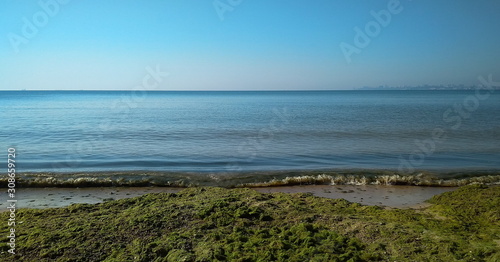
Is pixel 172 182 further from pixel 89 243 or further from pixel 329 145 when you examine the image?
pixel 329 145

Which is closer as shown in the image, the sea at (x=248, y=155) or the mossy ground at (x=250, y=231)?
the mossy ground at (x=250, y=231)

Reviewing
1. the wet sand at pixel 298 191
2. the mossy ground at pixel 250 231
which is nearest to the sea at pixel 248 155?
the wet sand at pixel 298 191

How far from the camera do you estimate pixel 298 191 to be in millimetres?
10211

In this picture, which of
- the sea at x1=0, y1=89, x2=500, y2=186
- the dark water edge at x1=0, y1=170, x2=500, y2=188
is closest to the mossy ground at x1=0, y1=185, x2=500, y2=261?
the dark water edge at x1=0, y1=170, x2=500, y2=188

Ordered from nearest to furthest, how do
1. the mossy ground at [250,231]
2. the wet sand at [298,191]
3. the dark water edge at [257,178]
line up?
the mossy ground at [250,231] < the wet sand at [298,191] < the dark water edge at [257,178]

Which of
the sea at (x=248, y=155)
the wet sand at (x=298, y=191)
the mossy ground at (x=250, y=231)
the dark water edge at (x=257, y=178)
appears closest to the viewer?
the mossy ground at (x=250, y=231)

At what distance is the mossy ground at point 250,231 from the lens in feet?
15.3

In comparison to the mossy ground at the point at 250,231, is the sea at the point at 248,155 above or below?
below

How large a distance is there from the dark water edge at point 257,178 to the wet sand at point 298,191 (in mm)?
473

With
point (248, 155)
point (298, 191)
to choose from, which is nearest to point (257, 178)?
point (298, 191)

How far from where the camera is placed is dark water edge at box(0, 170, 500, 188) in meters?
11.1

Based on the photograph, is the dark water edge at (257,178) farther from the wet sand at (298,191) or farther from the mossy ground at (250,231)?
the mossy ground at (250,231)

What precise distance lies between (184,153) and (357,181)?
8973mm

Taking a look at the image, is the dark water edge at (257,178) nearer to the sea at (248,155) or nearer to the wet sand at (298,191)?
the sea at (248,155)
